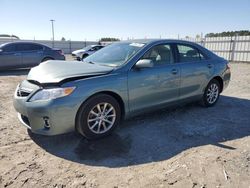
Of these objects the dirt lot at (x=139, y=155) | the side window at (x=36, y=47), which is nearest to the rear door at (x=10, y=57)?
the side window at (x=36, y=47)

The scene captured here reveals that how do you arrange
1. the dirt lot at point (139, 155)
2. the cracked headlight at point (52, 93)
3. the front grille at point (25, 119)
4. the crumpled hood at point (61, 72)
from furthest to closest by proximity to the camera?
the front grille at point (25, 119)
the crumpled hood at point (61, 72)
the cracked headlight at point (52, 93)
the dirt lot at point (139, 155)

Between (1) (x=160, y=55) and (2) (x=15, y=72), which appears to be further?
(2) (x=15, y=72)

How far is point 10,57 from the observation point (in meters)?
10.9

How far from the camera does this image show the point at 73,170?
2.88 meters

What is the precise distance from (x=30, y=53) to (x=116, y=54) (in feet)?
26.9

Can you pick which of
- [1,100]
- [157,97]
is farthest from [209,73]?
[1,100]

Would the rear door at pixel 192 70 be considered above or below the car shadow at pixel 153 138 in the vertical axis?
above

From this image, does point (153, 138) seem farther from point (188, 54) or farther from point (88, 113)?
point (188, 54)

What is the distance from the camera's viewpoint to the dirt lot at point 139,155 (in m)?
2.70

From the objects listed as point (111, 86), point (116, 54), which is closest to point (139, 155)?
point (111, 86)

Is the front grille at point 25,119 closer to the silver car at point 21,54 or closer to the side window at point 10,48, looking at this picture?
the silver car at point 21,54

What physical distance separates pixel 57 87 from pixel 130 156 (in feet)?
4.49

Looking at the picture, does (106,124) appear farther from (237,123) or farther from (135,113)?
(237,123)

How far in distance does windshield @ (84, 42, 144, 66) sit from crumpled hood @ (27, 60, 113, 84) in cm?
36
